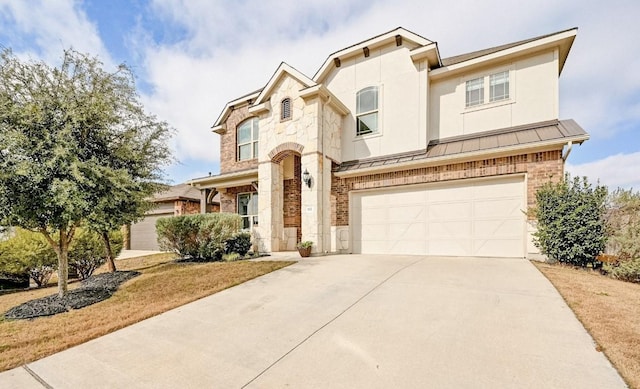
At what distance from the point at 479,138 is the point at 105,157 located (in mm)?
11052

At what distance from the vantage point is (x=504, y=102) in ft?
31.6

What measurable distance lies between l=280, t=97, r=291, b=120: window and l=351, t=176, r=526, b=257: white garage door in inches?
163

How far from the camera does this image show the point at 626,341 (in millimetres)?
3195

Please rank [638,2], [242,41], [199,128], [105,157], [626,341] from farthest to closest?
[199,128] → [242,41] → [638,2] → [105,157] → [626,341]

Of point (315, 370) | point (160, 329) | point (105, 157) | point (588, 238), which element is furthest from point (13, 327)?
point (588, 238)

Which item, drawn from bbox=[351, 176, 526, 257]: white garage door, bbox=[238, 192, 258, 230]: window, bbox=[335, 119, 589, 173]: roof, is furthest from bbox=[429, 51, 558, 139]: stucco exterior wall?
bbox=[238, 192, 258, 230]: window

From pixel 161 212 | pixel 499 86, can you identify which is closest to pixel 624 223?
pixel 499 86

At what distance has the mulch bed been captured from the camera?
5.39m

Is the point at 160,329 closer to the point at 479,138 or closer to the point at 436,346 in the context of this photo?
the point at 436,346

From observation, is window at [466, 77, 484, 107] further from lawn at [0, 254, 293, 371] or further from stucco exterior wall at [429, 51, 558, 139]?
lawn at [0, 254, 293, 371]

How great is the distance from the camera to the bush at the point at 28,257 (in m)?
8.99

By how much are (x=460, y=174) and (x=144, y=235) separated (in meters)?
19.0

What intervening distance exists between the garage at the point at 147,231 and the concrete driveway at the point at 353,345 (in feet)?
51.0

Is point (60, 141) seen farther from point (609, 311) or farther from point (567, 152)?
point (567, 152)
